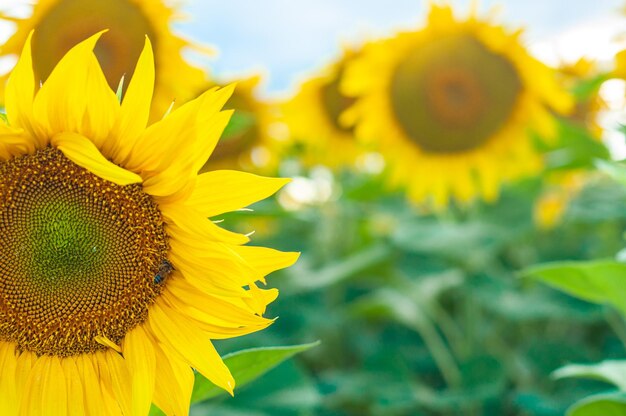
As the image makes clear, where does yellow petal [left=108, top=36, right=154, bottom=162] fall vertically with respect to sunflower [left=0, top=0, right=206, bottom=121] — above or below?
above

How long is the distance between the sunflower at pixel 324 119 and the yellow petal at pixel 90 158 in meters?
2.46

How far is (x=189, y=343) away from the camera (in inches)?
44.9

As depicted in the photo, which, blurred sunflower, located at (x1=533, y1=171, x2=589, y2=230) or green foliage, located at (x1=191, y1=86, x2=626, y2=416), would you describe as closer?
green foliage, located at (x1=191, y1=86, x2=626, y2=416)

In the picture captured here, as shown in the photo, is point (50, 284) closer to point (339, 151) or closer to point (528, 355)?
point (528, 355)

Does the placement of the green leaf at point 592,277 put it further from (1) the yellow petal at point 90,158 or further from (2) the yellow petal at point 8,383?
(2) the yellow petal at point 8,383

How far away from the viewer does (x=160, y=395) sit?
3.79 ft

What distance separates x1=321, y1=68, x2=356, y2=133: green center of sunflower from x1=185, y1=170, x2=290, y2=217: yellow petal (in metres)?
2.51

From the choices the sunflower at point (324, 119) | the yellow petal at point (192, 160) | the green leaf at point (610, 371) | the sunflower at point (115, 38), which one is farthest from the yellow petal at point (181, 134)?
the sunflower at point (324, 119)

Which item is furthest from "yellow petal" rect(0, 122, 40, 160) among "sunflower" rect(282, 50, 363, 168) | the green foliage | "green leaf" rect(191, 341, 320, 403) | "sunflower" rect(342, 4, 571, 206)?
"sunflower" rect(282, 50, 363, 168)

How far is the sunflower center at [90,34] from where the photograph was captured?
2006 millimetres

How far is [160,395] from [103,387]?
3.2 inches

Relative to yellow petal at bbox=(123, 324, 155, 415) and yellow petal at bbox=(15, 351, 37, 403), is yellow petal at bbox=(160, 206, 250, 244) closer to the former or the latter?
yellow petal at bbox=(123, 324, 155, 415)

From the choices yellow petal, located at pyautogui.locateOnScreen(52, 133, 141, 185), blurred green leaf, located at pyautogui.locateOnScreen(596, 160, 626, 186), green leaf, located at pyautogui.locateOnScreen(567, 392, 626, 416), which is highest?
blurred green leaf, located at pyautogui.locateOnScreen(596, 160, 626, 186)

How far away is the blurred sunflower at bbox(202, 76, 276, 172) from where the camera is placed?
3.18 m
